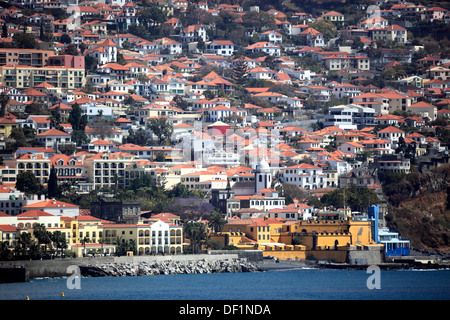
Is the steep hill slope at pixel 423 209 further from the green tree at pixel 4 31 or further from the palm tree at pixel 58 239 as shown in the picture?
the green tree at pixel 4 31

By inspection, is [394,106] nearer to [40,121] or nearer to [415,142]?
[415,142]

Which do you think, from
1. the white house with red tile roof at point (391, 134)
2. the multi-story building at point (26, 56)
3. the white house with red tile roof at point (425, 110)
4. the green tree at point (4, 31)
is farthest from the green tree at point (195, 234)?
the green tree at point (4, 31)

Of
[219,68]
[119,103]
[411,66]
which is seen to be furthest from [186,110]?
[411,66]

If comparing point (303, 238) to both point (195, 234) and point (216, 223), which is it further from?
point (195, 234)

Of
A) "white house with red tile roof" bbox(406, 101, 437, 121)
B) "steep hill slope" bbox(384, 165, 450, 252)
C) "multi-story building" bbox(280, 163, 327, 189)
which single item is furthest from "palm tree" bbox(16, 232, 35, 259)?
"white house with red tile roof" bbox(406, 101, 437, 121)

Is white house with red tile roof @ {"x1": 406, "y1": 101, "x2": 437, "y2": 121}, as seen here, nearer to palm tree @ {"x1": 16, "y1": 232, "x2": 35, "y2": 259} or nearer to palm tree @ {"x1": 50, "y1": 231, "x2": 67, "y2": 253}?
palm tree @ {"x1": 50, "y1": 231, "x2": 67, "y2": 253}

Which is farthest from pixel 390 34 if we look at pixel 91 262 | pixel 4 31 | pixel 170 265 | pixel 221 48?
pixel 91 262
